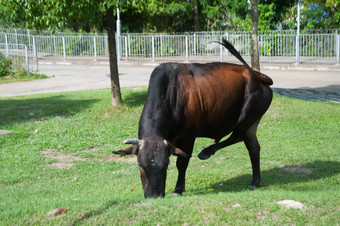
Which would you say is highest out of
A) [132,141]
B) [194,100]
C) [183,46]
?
[183,46]

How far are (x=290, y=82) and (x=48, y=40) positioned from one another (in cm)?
1878

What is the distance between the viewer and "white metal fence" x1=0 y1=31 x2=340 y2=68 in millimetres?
25047

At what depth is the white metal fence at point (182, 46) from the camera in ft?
82.2

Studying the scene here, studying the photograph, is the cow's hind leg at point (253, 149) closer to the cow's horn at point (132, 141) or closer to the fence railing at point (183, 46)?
the cow's horn at point (132, 141)

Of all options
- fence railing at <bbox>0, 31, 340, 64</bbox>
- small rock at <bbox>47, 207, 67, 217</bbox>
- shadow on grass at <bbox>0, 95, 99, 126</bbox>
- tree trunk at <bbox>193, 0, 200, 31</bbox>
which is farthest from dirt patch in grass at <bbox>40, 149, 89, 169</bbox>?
tree trunk at <bbox>193, 0, 200, 31</bbox>

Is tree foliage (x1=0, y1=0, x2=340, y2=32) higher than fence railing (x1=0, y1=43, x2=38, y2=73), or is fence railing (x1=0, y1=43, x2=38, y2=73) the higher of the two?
tree foliage (x1=0, y1=0, x2=340, y2=32)

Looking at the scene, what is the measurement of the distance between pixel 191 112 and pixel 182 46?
22.9 meters

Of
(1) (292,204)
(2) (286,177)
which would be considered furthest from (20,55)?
(1) (292,204)

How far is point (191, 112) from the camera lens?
637cm

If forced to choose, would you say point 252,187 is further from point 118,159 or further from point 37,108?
point 37,108

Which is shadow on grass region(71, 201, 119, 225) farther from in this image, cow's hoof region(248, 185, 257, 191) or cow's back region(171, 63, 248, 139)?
cow's hoof region(248, 185, 257, 191)

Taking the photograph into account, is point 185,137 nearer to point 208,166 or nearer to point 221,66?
point 221,66

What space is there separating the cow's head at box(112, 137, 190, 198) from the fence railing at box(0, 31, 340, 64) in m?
20.7

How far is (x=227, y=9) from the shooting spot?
31859mm
